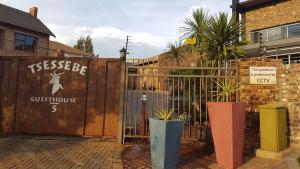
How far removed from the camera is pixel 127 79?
8.15m

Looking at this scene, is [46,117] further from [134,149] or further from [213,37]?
[213,37]

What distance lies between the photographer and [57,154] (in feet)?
21.6

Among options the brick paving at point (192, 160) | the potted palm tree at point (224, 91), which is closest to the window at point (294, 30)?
the potted palm tree at point (224, 91)

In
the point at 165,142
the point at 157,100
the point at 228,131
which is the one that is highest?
the point at 157,100

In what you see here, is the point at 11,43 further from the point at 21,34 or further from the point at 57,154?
the point at 57,154

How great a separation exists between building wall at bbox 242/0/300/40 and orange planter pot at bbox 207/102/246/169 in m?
12.6

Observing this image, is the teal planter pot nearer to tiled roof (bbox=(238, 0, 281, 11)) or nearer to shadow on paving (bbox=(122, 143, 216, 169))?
shadow on paving (bbox=(122, 143, 216, 169))

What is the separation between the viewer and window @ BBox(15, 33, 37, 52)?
27.4 metres

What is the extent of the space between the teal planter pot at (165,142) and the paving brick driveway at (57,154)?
736 millimetres

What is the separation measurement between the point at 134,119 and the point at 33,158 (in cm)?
297

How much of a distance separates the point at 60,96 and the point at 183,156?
13.0ft

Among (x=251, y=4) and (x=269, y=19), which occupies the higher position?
(x=251, y=4)

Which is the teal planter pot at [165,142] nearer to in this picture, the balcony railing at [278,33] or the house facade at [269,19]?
the house facade at [269,19]

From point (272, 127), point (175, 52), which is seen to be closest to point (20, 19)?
point (175, 52)
